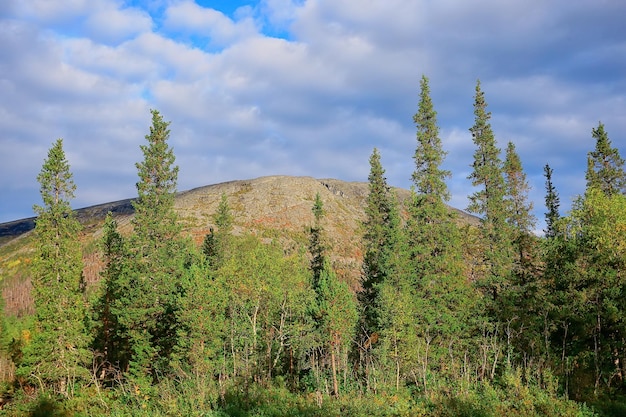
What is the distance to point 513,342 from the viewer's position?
3375 centimetres

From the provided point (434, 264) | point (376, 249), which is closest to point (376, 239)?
point (376, 249)

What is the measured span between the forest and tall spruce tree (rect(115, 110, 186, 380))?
0.43 feet

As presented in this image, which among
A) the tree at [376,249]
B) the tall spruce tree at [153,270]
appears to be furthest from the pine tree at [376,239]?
the tall spruce tree at [153,270]

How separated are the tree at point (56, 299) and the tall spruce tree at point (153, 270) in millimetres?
3375

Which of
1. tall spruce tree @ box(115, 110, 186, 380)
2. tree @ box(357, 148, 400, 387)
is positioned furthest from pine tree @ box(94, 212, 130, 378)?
tree @ box(357, 148, 400, 387)

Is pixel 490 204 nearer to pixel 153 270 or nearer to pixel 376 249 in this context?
pixel 376 249

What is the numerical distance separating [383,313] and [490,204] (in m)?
12.2

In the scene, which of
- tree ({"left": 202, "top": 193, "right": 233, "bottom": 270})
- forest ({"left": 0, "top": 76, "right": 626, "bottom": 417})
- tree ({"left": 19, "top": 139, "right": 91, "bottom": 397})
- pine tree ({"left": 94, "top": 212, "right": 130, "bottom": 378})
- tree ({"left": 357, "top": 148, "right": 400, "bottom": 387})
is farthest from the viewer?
tree ({"left": 202, "top": 193, "right": 233, "bottom": 270})

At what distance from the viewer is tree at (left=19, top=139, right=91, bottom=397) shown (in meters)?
33.7

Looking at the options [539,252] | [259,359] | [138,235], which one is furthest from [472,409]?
[138,235]

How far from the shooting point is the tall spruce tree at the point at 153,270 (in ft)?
118

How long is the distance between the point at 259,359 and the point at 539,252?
978 inches

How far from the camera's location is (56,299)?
34.4 meters

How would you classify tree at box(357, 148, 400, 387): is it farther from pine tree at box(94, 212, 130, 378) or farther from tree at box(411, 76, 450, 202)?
pine tree at box(94, 212, 130, 378)
